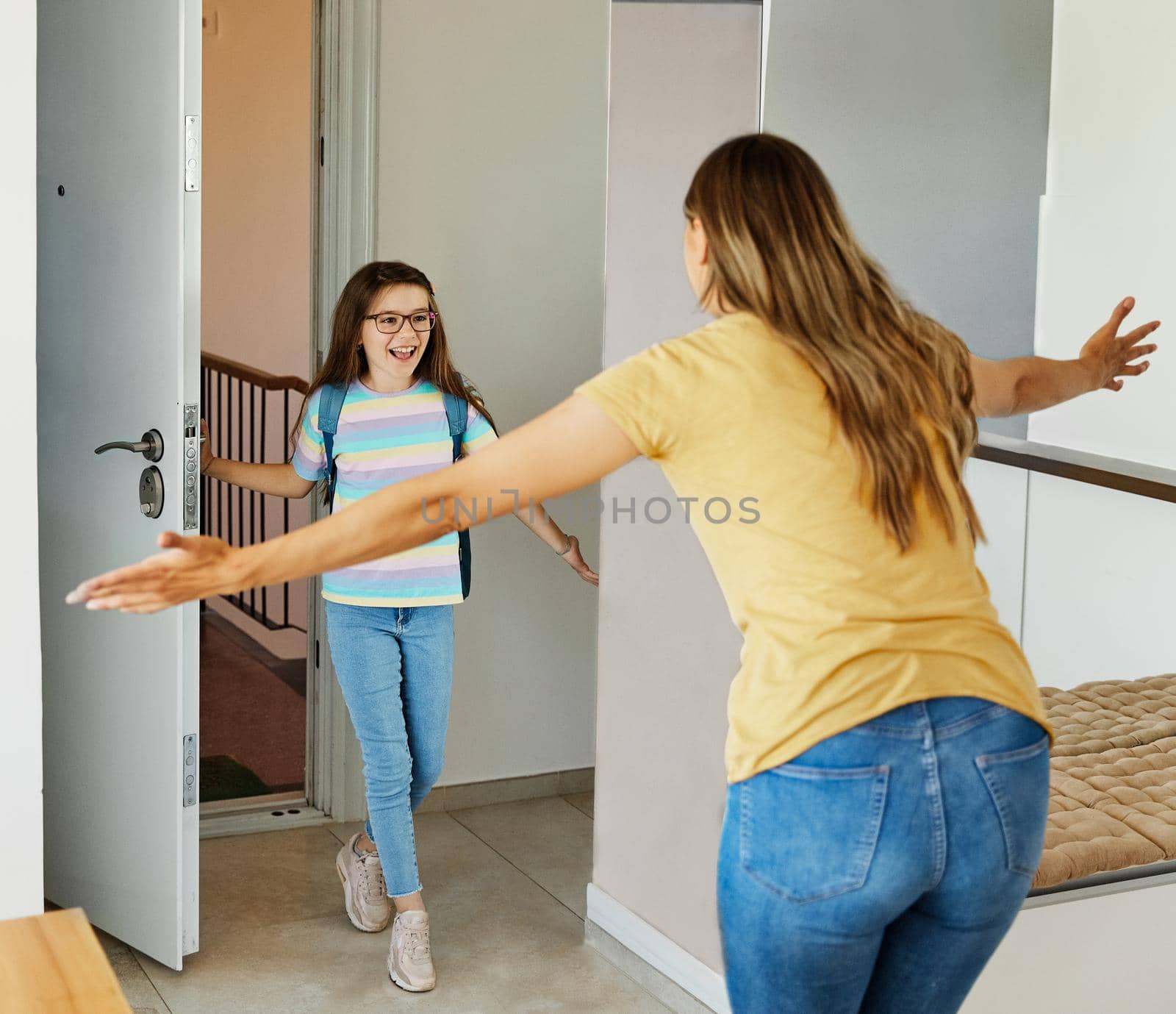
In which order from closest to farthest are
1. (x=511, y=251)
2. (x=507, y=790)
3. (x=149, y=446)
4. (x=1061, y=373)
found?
(x=1061, y=373) < (x=149, y=446) < (x=511, y=251) < (x=507, y=790)

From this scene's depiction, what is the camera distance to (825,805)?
1227 mm

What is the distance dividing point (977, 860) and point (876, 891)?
0.10 meters

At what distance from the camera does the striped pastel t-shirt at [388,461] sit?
2.72 meters

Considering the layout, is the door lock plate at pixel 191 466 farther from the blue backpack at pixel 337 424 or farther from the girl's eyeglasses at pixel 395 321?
the girl's eyeglasses at pixel 395 321

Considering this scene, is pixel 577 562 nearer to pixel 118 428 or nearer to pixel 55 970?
pixel 118 428

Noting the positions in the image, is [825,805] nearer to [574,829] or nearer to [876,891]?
[876,891]

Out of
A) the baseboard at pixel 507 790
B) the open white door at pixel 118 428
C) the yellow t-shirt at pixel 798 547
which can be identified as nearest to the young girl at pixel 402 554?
the open white door at pixel 118 428

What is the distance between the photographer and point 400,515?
4.22ft

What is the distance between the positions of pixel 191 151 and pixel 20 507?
0.70 meters

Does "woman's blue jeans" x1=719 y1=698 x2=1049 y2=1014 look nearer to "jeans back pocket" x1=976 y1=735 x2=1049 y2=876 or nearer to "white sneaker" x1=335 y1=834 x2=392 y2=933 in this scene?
"jeans back pocket" x1=976 y1=735 x2=1049 y2=876

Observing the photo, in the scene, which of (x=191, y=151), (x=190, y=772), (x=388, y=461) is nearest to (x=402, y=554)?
(x=388, y=461)

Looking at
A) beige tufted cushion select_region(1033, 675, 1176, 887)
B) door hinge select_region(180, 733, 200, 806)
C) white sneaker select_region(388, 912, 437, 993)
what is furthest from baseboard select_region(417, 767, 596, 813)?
beige tufted cushion select_region(1033, 675, 1176, 887)

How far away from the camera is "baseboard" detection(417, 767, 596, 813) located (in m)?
3.74

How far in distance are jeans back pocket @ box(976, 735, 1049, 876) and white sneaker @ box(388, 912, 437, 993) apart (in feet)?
5.53
